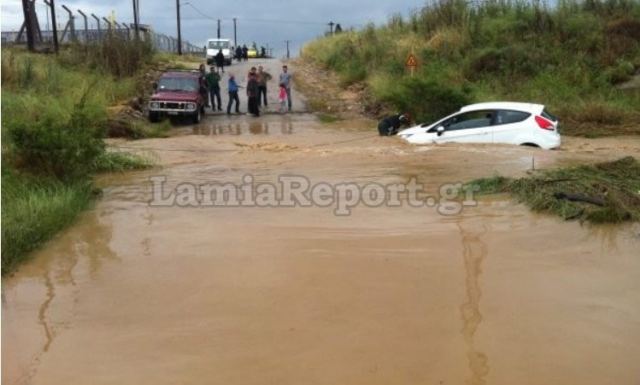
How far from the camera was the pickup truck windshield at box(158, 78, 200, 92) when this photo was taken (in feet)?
81.8

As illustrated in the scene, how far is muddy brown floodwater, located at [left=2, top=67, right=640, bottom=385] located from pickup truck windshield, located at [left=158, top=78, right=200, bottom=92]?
1441cm

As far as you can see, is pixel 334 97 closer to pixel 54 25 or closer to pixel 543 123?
pixel 54 25

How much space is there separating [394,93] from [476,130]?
8085 mm

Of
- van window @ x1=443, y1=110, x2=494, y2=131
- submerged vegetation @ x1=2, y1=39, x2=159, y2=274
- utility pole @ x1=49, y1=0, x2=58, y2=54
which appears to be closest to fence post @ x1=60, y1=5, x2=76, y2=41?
utility pole @ x1=49, y1=0, x2=58, y2=54

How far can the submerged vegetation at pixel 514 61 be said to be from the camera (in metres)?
21.8

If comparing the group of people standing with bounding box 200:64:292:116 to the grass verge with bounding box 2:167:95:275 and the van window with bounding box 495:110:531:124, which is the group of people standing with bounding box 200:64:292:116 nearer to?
the van window with bounding box 495:110:531:124

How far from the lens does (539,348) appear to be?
5273mm

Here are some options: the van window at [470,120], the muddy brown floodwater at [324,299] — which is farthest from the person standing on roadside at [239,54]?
the muddy brown floodwater at [324,299]

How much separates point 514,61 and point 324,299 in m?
23.0

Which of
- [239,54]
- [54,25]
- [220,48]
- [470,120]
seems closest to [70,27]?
[54,25]

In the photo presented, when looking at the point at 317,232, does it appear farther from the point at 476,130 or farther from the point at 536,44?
the point at 536,44

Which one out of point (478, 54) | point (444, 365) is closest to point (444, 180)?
point (444, 365)

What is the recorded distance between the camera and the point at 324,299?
643 centimetres

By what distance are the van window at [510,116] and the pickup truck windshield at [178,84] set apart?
12.5 metres
